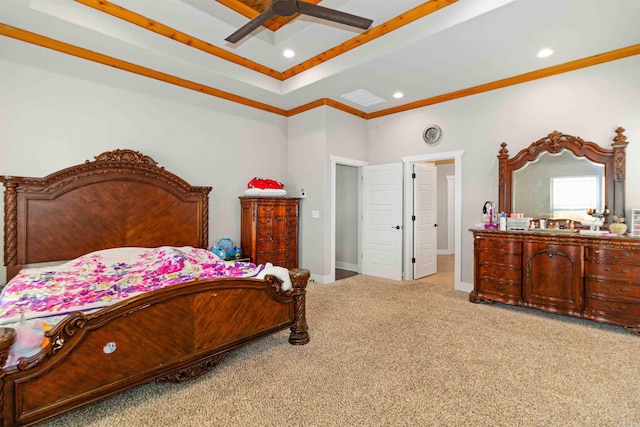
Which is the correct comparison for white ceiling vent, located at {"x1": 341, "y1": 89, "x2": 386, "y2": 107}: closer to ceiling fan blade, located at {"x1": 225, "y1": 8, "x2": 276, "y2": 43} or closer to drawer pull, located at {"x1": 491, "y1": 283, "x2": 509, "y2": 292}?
ceiling fan blade, located at {"x1": 225, "y1": 8, "x2": 276, "y2": 43}

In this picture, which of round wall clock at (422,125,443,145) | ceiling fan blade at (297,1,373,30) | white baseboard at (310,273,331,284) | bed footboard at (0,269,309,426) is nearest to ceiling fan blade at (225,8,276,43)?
ceiling fan blade at (297,1,373,30)

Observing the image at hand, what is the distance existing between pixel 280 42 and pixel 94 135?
→ 245 cm

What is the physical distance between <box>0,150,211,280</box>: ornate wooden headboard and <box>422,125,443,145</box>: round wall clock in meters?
3.49

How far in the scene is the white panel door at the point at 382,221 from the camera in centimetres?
515

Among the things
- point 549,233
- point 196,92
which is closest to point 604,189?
point 549,233

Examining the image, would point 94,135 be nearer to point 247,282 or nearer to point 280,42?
point 280,42

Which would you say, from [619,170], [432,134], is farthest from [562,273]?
[432,134]

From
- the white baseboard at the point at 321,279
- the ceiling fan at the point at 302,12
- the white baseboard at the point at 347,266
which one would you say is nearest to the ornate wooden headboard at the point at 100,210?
the white baseboard at the point at 321,279

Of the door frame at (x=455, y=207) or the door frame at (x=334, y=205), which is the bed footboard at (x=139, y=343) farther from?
the door frame at (x=455, y=207)

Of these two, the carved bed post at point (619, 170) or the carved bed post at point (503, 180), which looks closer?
the carved bed post at point (619, 170)

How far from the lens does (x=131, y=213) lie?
11.7 ft

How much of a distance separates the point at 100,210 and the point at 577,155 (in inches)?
219

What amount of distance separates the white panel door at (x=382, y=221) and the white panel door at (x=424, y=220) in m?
0.29

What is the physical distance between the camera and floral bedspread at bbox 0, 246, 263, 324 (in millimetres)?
1962
